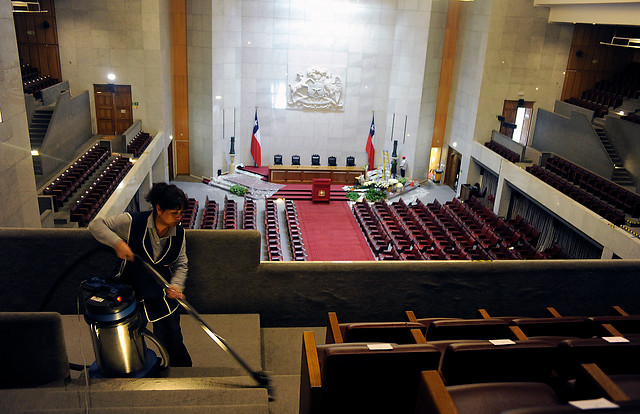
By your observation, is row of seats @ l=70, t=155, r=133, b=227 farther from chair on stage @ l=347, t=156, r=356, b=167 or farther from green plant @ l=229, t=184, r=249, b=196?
chair on stage @ l=347, t=156, r=356, b=167

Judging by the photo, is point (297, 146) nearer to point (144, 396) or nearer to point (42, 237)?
point (42, 237)

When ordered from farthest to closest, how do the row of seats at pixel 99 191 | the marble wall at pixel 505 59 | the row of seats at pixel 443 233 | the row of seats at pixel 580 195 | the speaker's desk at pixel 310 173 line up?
1. the speaker's desk at pixel 310 173
2. the marble wall at pixel 505 59
3. the row of seats at pixel 443 233
4. the row of seats at pixel 580 195
5. the row of seats at pixel 99 191

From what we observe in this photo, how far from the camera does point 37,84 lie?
15961mm

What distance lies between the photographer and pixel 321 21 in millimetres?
20391

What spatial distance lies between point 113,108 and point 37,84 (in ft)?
8.10

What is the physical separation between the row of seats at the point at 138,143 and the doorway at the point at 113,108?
3.25 feet

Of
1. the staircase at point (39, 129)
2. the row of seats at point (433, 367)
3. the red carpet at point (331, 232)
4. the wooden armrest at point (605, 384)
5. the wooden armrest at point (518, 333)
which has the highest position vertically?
the wooden armrest at point (605, 384)

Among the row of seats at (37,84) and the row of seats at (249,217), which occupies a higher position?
the row of seats at (37,84)

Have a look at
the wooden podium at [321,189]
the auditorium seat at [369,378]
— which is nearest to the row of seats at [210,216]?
the wooden podium at [321,189]

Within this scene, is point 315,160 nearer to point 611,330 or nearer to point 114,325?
point 611,330

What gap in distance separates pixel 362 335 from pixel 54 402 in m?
1.69

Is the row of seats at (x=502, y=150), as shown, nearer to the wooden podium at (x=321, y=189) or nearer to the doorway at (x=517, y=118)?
the doorway at (x=517, y=118)

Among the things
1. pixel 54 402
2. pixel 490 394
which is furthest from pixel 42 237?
pixel 490 394

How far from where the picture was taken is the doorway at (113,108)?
17516mm
